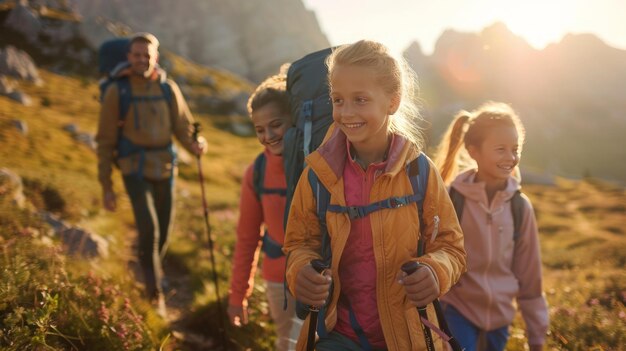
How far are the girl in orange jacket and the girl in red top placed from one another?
4.13 feet

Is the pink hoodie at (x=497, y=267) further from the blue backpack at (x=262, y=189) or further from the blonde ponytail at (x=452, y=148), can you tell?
the blue backpack at (x=262, y=189)

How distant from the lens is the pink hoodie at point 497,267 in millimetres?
3893

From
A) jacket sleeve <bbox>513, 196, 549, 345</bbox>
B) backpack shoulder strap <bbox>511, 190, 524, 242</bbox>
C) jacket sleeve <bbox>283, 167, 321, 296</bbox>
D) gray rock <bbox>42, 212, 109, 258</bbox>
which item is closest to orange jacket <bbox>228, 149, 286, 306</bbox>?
jacket sleeve <bbox>283, 167, 321, 296</bbox>

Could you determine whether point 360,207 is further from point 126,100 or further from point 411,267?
point 126,100

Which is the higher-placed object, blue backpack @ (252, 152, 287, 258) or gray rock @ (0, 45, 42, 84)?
gray rock @ (0, 45, 42, 84)

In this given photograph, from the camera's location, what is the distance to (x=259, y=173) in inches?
166

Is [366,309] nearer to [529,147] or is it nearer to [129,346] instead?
[129,346]

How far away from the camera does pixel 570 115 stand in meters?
185

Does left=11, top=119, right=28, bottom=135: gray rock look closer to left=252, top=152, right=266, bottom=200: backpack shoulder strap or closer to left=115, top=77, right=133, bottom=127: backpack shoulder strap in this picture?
left=115, top=77, right=133, bottom=127: backpack shoulder strap

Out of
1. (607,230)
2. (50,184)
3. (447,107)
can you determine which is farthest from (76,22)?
(447,107)

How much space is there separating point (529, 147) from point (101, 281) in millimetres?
180551

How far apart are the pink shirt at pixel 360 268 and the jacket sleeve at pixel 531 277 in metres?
2.07

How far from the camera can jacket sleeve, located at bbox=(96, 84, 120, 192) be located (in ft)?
19.0

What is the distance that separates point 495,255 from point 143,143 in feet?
16.0
